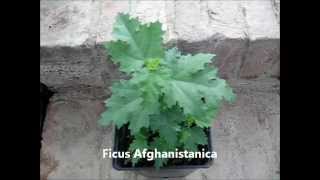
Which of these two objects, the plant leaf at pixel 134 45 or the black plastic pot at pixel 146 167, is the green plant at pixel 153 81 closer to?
the plant leaf at pixel 134 45

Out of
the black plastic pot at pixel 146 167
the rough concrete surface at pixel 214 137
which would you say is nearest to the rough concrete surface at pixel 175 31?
the rough concrete surface at pixel 214 137

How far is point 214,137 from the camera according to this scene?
1435 mm

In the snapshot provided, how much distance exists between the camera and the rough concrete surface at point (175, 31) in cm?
131

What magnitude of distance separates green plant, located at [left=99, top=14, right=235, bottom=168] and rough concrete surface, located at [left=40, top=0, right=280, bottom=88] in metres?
0.26

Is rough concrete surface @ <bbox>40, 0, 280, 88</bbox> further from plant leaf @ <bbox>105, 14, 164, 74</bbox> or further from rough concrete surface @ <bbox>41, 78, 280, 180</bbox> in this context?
plant leaf @ <bbox>105, 14, 164, 74</bbox>

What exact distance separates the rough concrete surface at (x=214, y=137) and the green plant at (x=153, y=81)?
37 cm

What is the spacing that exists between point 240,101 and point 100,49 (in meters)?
0.41

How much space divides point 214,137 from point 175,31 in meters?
0.31

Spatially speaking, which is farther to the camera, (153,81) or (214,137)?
(214,137)

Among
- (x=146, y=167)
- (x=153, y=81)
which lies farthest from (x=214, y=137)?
(x=153, y=81)

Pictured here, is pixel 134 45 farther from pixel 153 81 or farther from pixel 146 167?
pixel 146 167

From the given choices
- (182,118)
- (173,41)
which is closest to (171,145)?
(182,118)

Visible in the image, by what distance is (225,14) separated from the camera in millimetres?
1354

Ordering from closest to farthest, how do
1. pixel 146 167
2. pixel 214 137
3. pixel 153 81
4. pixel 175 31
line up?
pixel 153 81 → pixel 146 167 → pixel 175 31 → pixel 214 137
